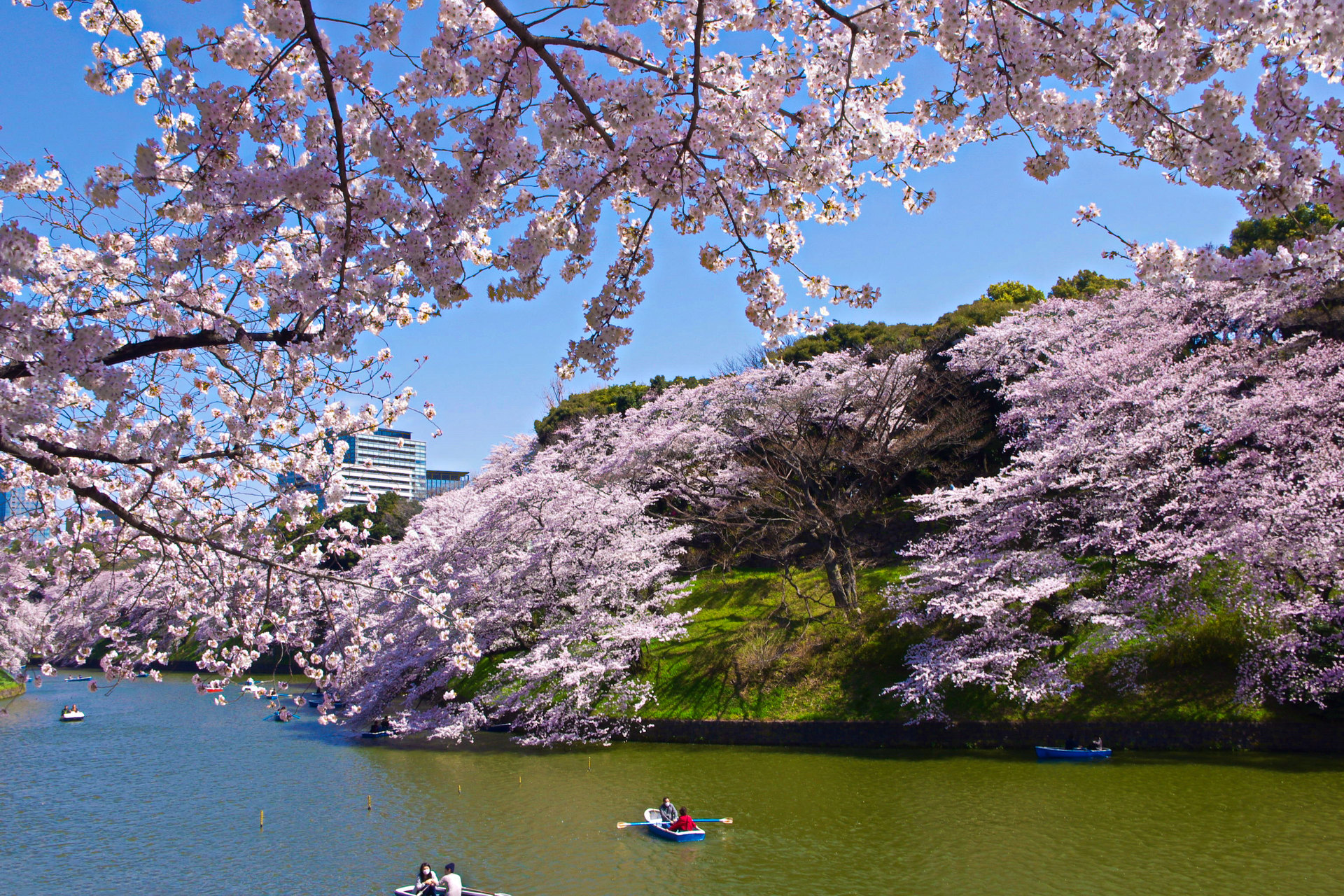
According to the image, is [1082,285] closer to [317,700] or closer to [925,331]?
[925,331]

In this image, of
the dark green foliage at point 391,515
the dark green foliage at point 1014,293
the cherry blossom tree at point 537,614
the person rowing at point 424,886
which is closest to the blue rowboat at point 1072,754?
the cherry blossom tree at point 537,614

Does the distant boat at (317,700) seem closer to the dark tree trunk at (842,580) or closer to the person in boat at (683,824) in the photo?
the dark tree trunk at (842,580)

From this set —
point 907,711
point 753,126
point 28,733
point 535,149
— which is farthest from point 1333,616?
point 28,733

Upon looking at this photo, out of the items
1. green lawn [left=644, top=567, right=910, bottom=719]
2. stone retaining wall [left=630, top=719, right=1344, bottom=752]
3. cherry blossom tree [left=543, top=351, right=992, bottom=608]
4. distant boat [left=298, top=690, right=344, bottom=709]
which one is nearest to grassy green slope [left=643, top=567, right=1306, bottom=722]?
green lawn [left=644, top=567, right=910, bottom=719]

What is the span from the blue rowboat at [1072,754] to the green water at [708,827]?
1.04ft

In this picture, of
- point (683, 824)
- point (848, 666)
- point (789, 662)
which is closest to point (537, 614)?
point (789, 662)

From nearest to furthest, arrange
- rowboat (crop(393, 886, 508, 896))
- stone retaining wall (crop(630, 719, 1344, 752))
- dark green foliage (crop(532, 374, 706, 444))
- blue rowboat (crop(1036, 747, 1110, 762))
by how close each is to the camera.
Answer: rowboat (crop(393, 886, 508, 896))
stone retaining wall (crop(630, 719, 1344, 752))
blue rowboat (crop(1036, 747, 1110, 762))
dark green foliage (crop(532, 374, 706, 444))

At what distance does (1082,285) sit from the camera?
92.4ft

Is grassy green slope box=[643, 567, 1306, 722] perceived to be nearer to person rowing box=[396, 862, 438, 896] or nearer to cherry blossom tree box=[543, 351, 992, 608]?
cherry blossom tree box=[543, 351, 992, 608]

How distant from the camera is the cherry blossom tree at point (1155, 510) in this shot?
40.6ft

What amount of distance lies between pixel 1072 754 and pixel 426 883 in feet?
35.1

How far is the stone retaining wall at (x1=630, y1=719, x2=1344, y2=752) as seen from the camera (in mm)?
12820

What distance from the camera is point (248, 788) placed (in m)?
15.5

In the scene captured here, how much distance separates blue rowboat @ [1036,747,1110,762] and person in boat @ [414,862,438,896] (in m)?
10.3
